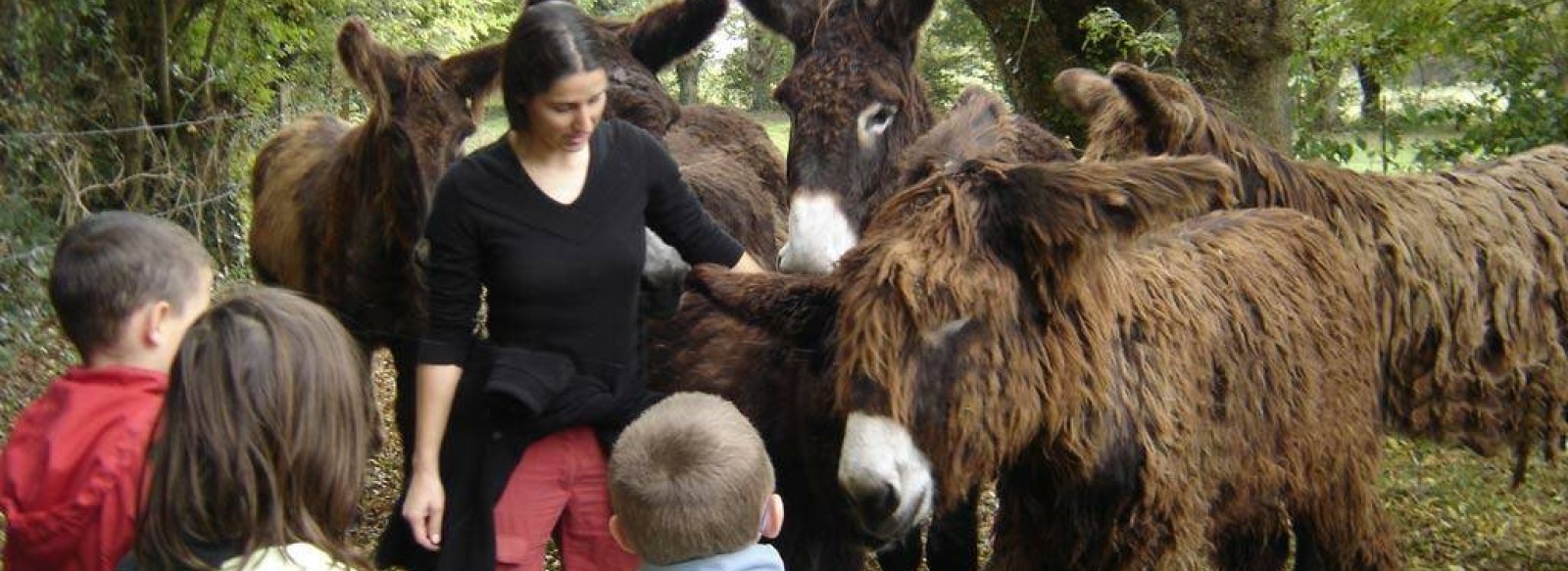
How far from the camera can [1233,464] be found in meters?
4.00

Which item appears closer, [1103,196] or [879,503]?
[879,503]

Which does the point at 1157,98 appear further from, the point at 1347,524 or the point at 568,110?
the point at 568,110

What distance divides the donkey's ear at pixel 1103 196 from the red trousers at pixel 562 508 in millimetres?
1159

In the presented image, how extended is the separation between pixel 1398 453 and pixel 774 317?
565 cm

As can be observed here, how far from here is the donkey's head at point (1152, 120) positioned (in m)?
5.20

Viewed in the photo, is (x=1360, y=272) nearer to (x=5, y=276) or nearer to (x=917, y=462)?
(x=917, y=462)

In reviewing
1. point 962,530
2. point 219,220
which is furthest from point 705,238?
point 219,220

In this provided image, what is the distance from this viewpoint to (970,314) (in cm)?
337

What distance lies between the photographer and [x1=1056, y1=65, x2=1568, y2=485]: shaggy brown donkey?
521 centimetres

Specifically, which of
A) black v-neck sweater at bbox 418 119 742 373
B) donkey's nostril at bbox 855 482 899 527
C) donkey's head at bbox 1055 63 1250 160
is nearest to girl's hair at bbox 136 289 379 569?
black v-neck sweater at bbox 418 119 742 373

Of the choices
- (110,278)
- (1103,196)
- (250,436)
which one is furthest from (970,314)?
(110,278)

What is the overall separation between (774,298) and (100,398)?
1845 mm

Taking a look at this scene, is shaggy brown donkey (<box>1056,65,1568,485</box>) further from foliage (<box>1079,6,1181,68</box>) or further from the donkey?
the donkey

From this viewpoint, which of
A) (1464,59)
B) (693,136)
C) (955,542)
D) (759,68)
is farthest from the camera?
(759,68)
